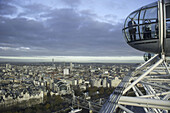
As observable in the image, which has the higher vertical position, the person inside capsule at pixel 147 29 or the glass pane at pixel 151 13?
the glass pane at pixel 151 13

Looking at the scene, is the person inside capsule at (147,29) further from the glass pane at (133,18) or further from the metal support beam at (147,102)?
the metal support beam at (147,102)

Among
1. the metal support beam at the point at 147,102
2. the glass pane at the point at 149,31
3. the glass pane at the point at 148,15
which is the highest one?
the glass pane at the point at 148,15

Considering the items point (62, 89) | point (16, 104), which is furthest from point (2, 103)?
point (62, 89)

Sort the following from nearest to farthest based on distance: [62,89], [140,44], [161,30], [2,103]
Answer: [161,30] < [140,44] < [2,103] < [62,89]

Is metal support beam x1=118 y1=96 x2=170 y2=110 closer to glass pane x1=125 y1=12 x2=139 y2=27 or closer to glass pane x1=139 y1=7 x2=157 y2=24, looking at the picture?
glass pane x1=139 y1=7 x2=157 y2=24

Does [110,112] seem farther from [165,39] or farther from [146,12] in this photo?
[146,12]

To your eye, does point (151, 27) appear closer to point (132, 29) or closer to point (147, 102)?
point (132, 29)

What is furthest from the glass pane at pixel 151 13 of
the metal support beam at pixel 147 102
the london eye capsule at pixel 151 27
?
the metal support beam at pixel 147 102

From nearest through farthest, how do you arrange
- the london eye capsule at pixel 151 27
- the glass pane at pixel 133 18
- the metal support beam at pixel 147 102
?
the metal support beam at pixel 147 102, the london eye capsule at pixel 151 27, the glass pane at pixel 133 18

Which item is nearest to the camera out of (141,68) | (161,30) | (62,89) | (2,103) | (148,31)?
(161,30)
